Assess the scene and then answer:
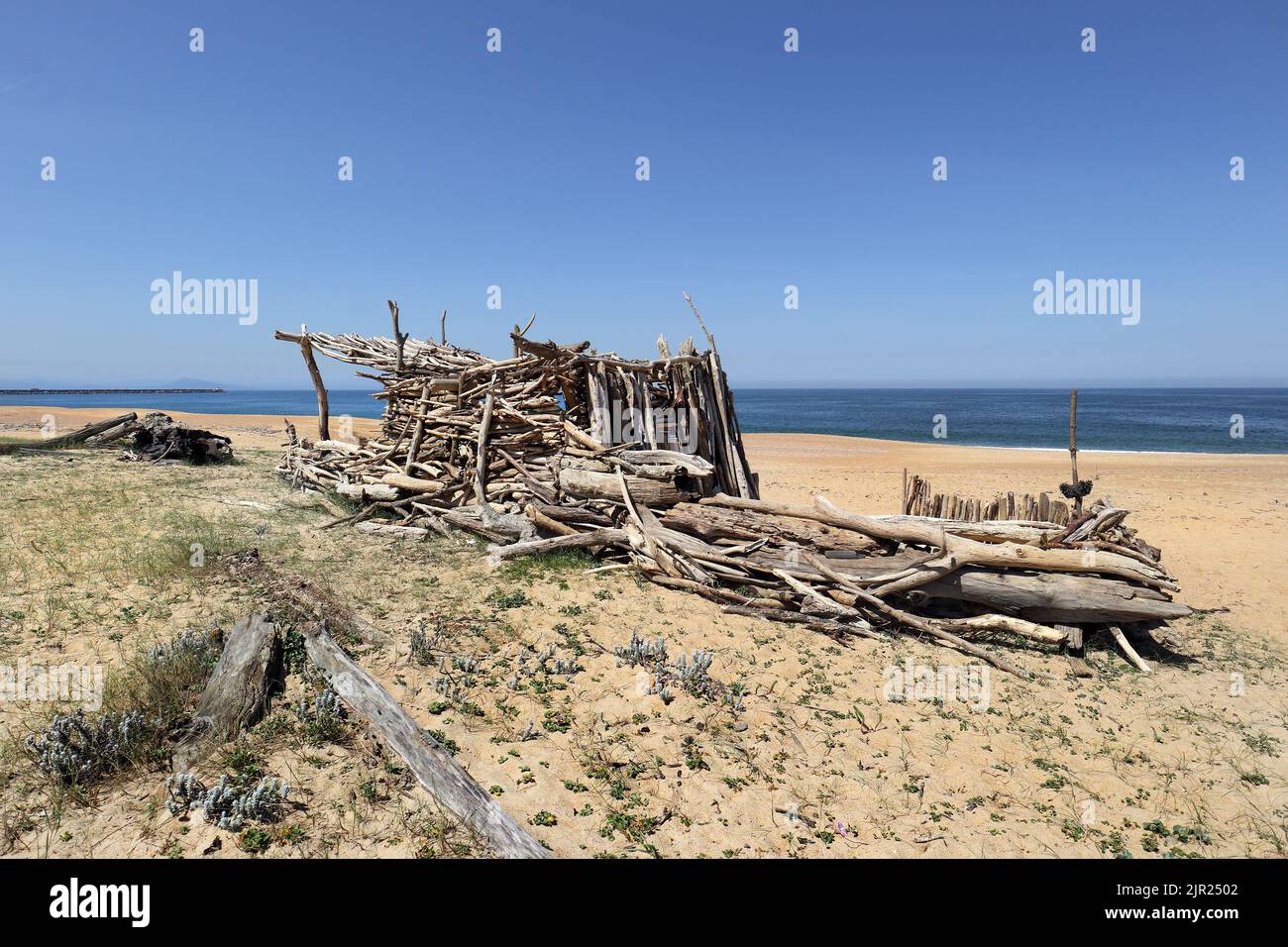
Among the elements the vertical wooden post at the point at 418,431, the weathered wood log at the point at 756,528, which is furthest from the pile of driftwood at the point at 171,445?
the weathered wood log at the point at 756,528

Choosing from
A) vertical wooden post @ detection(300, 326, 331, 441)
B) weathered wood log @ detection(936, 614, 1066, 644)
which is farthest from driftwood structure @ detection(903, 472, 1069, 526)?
vertical wooden post @ detection(300, 326, 331, 441)

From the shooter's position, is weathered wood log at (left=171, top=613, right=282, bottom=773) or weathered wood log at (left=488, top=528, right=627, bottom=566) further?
weathered wood log at (left=488, top=528, right=627, bottom=566)

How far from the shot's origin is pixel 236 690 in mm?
4664

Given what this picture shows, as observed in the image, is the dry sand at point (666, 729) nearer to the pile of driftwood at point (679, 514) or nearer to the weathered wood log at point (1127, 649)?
the weathered wood log at point (1127, 649)

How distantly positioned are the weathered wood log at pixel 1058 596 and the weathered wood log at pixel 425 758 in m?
5.73

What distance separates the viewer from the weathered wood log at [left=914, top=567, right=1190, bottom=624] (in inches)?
273

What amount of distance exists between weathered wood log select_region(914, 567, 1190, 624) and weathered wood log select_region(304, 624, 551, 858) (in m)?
5.73

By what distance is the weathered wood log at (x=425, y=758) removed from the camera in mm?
3600

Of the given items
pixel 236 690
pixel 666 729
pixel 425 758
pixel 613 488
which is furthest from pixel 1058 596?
pixel 236 690

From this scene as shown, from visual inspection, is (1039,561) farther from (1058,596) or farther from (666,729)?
(666,729)

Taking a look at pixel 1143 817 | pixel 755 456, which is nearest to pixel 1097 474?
pixel 755 456

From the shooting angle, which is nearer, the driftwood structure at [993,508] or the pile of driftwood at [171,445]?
the driftwood structure at [993,508]

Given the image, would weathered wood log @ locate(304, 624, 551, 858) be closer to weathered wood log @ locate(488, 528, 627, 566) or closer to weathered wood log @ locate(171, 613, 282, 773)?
weathered wood log @ locate(171, 613, 282, 773)
